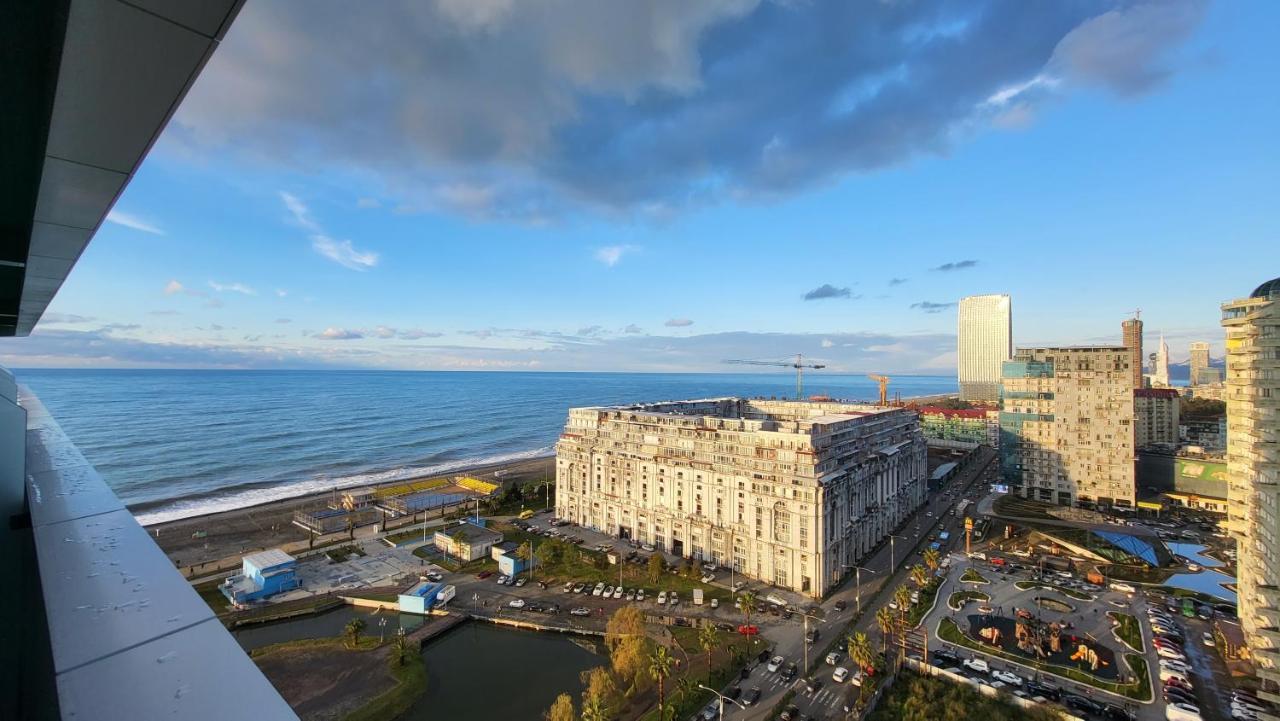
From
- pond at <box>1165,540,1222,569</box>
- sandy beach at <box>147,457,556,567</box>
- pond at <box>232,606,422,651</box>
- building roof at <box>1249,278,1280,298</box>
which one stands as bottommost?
pond at <box>1165,540,1222,569</box>

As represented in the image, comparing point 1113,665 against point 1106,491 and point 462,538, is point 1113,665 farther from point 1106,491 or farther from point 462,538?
point 462,538

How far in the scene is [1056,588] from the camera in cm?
4241

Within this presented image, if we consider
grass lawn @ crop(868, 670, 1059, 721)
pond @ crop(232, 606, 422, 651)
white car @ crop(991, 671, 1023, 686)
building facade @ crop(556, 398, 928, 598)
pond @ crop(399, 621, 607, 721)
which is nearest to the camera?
grass lawn @ crop(868, 670, 1059, 721)

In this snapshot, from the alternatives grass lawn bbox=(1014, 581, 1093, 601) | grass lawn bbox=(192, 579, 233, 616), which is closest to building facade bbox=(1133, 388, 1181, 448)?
grass lawn bbox=(1014, 581, 1093, 601)

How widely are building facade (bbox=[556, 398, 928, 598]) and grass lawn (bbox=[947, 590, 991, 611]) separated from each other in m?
7.70

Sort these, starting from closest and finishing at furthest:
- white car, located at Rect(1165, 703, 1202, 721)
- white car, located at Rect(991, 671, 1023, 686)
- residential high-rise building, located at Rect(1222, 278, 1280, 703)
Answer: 1. white car, located at Rect(1165, 703, 1202, 721)
2. residential high-rise building, located at Rect(1222, 278, 1280, 703)
3. white car, located at Rect(991, 671, 1023, 686)

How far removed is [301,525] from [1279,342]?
76725mm

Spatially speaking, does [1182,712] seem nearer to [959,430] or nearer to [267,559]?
[267,559]

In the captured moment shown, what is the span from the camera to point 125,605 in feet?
12.4

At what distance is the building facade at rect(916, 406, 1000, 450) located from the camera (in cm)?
10419

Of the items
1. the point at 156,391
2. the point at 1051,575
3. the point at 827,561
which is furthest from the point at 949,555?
the point at 156,391

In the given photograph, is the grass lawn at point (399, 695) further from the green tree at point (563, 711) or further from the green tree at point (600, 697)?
the green tree at point (563, 711)

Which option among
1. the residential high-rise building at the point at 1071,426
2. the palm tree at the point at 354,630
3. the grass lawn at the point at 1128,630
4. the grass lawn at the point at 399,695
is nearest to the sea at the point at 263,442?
the palm tree at the point at 354,630

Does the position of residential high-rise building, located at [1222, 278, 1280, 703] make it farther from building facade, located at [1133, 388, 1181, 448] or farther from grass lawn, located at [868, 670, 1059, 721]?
building facade, located at [1133, 388, 1181, 448]
